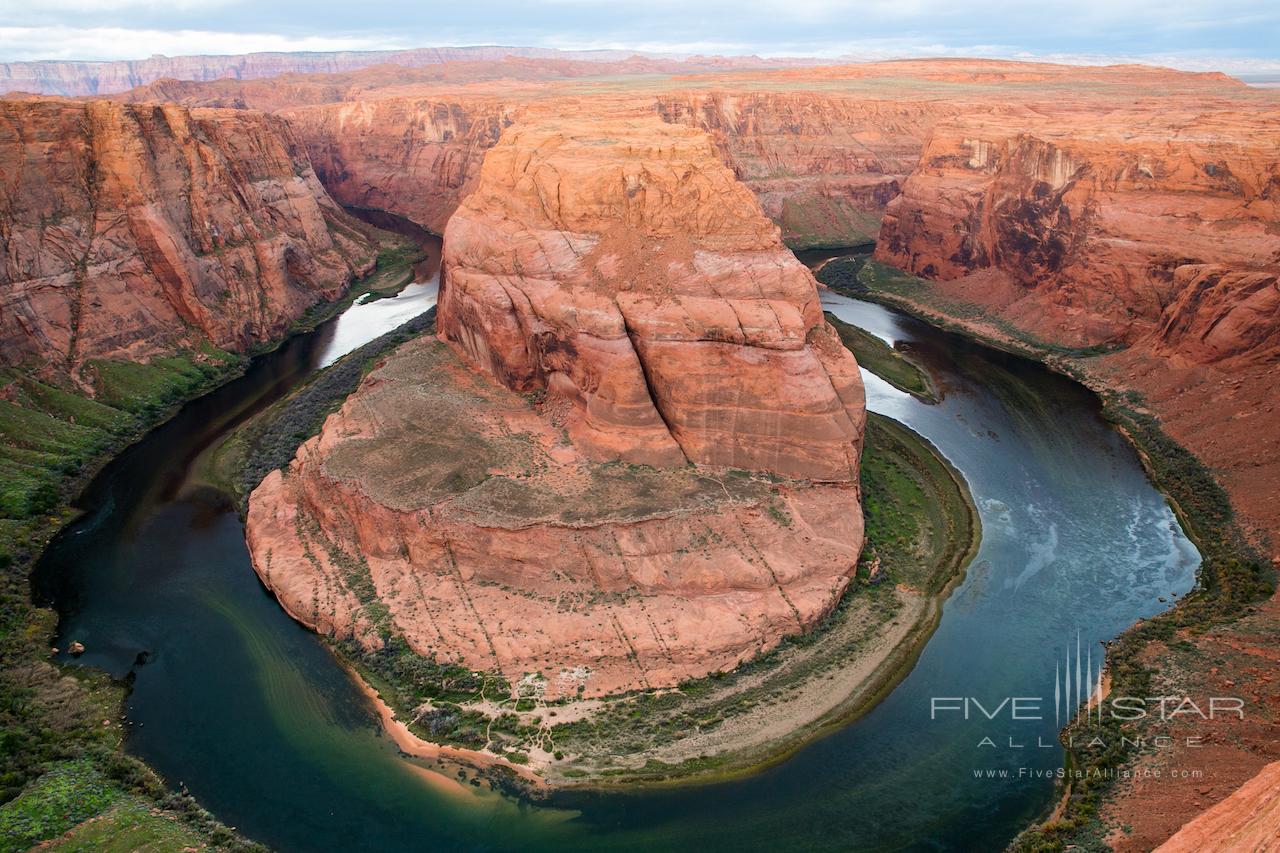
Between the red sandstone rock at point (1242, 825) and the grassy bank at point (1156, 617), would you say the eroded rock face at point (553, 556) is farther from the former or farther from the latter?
the red sandstone rock at point (1242, 825)

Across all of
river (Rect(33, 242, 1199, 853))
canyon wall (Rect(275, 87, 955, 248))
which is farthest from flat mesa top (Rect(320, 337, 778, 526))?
canyon wall (Rect(275, 87, 955, 248))

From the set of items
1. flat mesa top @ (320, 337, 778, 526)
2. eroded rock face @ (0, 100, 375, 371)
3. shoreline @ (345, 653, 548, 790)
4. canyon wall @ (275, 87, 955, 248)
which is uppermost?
canyon wall @ (275, 87, 955, 248)

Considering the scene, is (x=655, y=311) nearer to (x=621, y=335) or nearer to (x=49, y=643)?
(x=621, y=335)

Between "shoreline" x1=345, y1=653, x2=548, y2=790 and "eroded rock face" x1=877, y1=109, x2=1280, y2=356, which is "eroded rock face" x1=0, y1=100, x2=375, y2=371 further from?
"eroded rock face" x1=877, y1=109, x2=1280, y2=356

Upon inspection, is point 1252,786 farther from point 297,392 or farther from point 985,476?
point 297,392

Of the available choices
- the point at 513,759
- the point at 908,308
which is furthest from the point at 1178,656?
the point at 908,308
